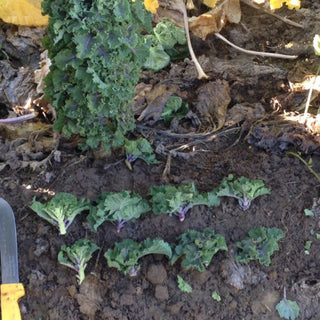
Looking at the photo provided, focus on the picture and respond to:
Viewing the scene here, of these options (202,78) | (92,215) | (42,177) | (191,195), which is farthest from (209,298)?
(202,78)

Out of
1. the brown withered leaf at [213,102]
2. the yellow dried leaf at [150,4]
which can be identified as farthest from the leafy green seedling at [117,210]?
the yellow dried leaf at [150,4]

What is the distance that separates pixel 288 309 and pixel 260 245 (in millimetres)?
315

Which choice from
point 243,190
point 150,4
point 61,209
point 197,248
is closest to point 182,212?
point 197,248

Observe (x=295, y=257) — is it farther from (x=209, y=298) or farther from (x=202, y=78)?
(x=202, y=78)

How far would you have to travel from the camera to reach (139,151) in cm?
283

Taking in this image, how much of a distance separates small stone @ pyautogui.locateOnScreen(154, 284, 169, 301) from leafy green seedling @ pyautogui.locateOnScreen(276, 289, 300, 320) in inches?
20.4

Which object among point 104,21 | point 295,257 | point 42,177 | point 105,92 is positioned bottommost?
point 295,257

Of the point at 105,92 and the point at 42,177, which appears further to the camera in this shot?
the point at 42,177

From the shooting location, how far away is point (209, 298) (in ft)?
7.80

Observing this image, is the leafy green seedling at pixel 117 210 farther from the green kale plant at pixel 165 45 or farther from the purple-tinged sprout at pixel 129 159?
the green kale plant at pixel 165 45

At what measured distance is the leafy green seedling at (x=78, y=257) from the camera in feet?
7.64

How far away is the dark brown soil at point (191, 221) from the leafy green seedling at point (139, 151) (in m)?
0.04

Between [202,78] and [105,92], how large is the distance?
3.56 ft

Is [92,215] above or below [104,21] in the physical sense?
below
